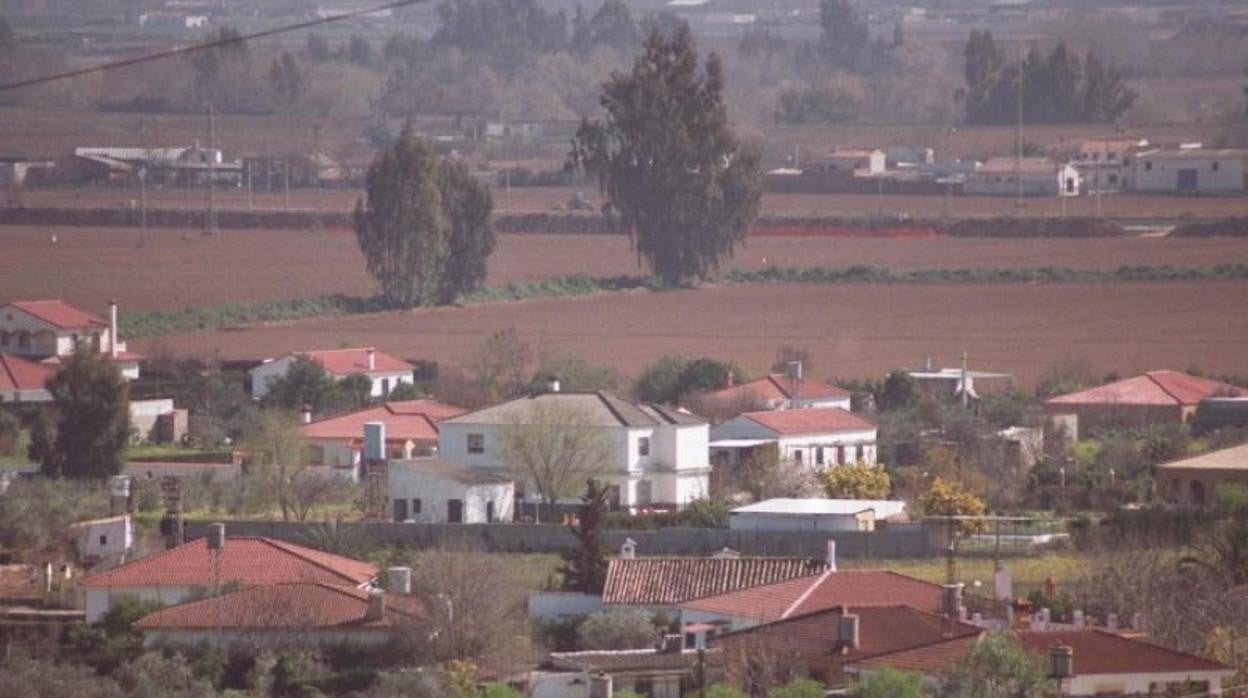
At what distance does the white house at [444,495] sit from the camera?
37531 mm

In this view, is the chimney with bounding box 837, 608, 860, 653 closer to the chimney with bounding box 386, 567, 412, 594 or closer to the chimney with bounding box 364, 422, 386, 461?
the chimney with bounding box 386, 567, 412, 594

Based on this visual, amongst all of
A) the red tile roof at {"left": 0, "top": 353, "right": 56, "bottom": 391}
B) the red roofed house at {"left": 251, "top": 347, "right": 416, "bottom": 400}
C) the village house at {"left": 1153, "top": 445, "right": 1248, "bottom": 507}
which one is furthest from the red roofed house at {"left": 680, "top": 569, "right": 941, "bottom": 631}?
the red tile roof at {"left": 0, "top": 353, "right": 56, "bottom": 391}

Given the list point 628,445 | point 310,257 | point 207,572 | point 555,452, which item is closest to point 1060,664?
point 207,572

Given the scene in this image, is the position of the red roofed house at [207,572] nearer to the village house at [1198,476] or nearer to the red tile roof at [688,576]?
the red tile roof at [688,576]

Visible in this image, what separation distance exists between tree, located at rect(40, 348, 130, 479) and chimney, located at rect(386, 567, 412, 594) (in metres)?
11.1

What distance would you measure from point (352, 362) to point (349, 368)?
0.54 m

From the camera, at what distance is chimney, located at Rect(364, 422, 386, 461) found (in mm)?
42156

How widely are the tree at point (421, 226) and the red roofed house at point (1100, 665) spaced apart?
39.5 m

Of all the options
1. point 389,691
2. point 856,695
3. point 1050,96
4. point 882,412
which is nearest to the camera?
point 856,695

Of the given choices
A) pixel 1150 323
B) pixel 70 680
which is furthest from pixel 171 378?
pixel 70 680

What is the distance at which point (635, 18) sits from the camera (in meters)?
168

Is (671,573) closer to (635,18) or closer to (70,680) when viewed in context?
(70,680)

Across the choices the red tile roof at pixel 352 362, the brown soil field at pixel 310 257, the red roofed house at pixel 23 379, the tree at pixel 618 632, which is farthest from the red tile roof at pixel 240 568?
the brown soil field at pixel 310 257

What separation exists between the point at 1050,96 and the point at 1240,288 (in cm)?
4501
